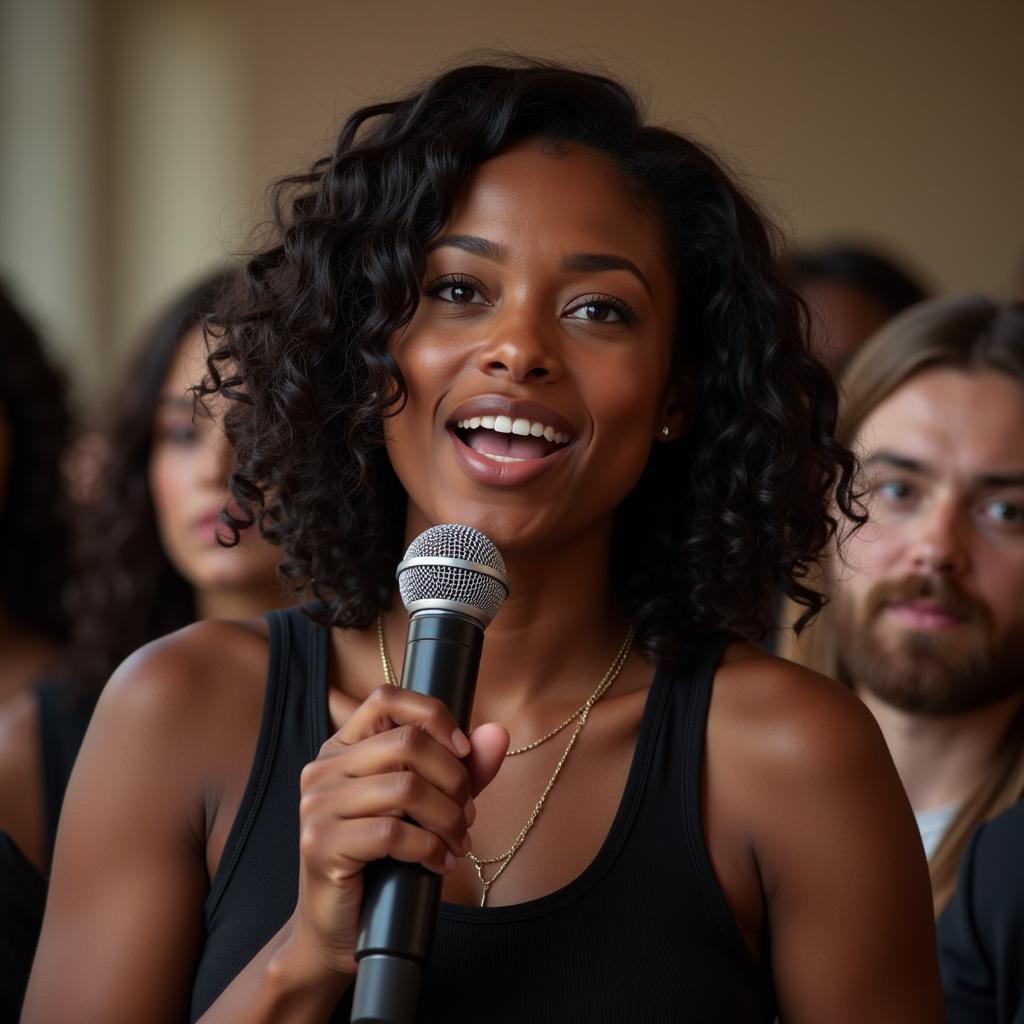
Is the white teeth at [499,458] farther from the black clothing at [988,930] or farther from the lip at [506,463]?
the black clothing at [988,930]

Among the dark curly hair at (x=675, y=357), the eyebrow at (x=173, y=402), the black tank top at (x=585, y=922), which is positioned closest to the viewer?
the black tank top at (x=585, y=922)

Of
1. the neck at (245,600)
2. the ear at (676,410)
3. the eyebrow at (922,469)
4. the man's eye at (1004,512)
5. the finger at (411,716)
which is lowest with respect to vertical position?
the finger at (411,716)

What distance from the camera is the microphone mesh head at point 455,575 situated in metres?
1.33

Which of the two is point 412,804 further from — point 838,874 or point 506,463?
point 838,874

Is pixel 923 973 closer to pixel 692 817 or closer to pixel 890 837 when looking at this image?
pixel 890 837

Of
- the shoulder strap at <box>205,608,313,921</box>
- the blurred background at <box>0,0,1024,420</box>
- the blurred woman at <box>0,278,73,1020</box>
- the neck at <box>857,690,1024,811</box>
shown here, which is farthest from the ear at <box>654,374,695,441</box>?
the blurred background at <box>0,0,1024,420</box>

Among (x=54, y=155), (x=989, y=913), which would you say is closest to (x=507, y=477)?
(x=989, y=913)

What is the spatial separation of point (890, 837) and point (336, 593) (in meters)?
0.71

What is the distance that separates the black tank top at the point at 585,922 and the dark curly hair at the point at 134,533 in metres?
1.55

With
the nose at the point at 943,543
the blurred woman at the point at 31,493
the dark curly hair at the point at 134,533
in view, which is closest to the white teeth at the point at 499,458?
the nose at the point at 943,543

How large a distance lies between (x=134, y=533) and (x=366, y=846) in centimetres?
214

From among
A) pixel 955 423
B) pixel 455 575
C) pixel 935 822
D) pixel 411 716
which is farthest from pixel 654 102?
pixel 411 716

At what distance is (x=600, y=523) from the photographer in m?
1.87

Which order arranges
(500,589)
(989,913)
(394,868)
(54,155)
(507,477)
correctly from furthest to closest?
(54,155) → (989,913) → (507,477) → (500,589) → (394,868)
